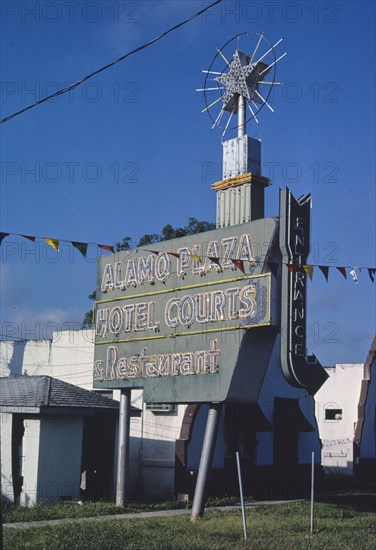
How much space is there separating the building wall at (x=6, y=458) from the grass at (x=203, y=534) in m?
4.61

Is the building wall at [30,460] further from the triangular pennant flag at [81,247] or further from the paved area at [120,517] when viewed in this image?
the triangular pennant flag at [81,247]

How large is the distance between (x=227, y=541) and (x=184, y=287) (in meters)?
6.50

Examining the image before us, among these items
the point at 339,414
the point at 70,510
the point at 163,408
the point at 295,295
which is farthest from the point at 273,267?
the point at 339,414

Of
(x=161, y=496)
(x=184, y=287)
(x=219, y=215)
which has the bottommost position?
(x=161, y=496)

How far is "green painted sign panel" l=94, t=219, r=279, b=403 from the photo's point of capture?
711 inches

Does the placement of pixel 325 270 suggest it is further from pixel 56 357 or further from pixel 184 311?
pixel 56 357

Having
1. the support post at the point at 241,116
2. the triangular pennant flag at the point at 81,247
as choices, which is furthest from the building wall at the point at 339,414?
the triangular pennant flag at the point at 81,247

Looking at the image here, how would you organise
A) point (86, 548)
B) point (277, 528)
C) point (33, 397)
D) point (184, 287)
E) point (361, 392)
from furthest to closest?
1. point (361, 392)
2. point (33, 397)
3. point (184, 287)
4. point (277, 528)
5. point (86, 548)

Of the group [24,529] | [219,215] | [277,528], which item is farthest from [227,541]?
[219,215]

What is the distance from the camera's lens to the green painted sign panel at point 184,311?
18.1 metres

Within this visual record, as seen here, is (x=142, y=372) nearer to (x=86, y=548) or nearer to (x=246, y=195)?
(x=246, y=195)

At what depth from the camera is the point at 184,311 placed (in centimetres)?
1967

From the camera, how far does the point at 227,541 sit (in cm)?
1582

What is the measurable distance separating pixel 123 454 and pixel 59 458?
1947 millimetres
